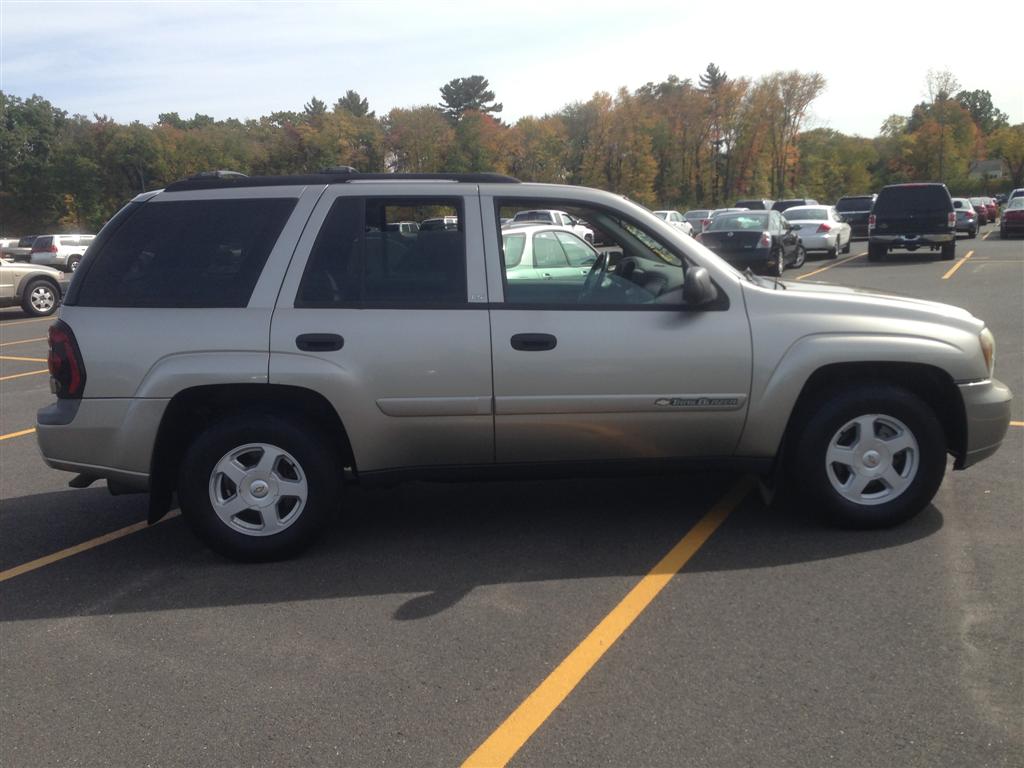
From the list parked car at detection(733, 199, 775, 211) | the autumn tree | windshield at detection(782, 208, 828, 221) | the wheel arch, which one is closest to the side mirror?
the wheel arch

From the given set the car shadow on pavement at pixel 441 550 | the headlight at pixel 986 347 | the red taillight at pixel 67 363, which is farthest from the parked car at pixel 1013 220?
the red taillight at pixel 67 363

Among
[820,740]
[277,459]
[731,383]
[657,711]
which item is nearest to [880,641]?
[820,740]

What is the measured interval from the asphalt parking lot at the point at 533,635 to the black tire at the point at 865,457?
13 centimetres

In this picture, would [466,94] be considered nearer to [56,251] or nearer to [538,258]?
[56,251]

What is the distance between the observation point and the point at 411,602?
14.6 ft

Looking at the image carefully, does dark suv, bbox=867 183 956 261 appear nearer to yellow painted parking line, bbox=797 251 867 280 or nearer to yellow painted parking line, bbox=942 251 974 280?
yellow painted parking line, bbox=942 251 974 280

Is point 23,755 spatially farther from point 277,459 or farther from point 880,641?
point 880,641

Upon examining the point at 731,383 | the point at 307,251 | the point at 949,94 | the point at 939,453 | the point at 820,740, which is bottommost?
the point at 820,740

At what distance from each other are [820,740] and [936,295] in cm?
1547

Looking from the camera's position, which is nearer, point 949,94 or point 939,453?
point 939,453

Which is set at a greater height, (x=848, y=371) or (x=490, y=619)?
(x=848, y=371)

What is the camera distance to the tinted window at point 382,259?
4898mm

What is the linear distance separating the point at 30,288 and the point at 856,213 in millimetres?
29950

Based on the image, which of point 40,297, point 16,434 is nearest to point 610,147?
point 40,297
